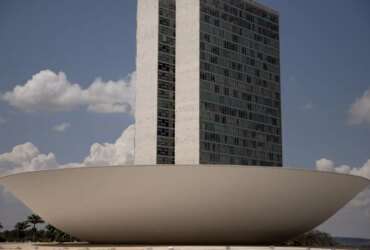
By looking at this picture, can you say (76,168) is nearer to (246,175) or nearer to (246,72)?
(246,175)

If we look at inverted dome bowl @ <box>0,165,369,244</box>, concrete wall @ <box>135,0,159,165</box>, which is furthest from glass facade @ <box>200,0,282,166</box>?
inverted dome bowl @ <box>0,165,369,244</box>

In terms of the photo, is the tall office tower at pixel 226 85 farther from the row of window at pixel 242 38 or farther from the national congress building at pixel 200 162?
the national congress building at pixel 200 162

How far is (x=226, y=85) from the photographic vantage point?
2356 inches

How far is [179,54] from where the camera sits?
58938mm

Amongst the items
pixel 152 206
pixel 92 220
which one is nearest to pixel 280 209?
pixel 152 206

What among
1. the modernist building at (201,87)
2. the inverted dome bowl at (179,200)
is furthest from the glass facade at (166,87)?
the inverted dome bowl at (179,200)

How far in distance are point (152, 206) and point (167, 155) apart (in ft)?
119

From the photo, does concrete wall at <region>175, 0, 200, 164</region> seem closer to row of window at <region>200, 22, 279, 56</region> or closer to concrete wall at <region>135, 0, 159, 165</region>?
row of window at <region>200, 22, 279, 56</region>

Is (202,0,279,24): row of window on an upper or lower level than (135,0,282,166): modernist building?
upper

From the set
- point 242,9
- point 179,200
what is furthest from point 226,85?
point 179,200

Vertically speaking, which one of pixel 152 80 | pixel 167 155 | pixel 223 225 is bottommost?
pixel 223 225

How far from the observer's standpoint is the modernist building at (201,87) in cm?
5738

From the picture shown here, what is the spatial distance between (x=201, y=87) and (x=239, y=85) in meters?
6.19

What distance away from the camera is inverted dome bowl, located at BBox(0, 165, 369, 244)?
71.6 ft
